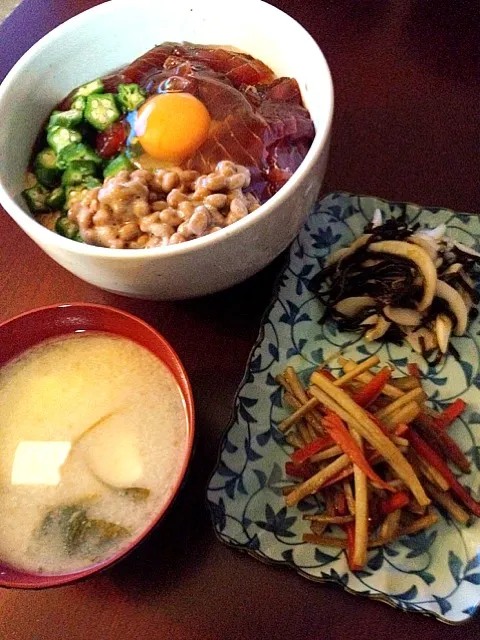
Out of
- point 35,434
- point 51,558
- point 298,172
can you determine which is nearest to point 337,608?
point 51,558

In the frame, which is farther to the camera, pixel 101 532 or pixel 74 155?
pixel 74 155

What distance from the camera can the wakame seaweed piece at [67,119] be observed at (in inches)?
63.9

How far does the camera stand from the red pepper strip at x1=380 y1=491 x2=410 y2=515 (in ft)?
4.19

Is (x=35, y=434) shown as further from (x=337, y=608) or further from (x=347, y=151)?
(x=347, y=151)

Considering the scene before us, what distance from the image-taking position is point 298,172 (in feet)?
4.14

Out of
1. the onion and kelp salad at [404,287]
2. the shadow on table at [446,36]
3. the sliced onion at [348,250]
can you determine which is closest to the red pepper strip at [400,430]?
the onion and kelp salad at [404,287]

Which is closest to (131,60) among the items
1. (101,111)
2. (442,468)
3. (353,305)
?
(101,111)

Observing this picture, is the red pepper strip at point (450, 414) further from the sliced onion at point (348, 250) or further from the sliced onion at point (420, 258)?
the sliced onion at point (348, 250)

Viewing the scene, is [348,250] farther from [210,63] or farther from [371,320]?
[210,63]

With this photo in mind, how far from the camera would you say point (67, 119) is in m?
1.62

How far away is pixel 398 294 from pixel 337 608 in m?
0.75

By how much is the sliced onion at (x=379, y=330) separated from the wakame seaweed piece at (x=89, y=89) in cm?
96

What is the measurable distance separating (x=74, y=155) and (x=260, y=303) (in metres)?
0.60

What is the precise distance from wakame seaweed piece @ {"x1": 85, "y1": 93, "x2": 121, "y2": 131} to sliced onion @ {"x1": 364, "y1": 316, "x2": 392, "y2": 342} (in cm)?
86
